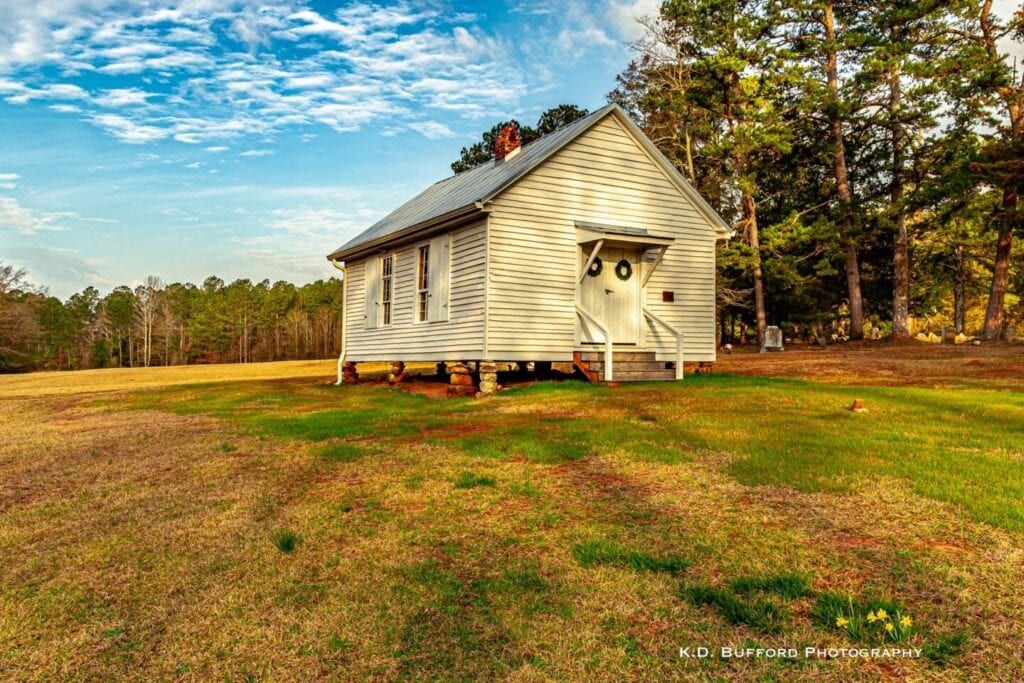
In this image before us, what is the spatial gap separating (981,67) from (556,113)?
2096 centimetres

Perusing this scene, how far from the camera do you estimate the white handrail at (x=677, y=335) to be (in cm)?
1621

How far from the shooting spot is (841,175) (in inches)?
1180

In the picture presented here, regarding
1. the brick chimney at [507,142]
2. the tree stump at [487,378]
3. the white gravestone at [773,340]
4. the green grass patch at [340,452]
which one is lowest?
the green grass patch at [340,452]

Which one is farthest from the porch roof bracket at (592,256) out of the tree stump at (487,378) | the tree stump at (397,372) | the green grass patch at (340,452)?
the green grass patch at (340,452)

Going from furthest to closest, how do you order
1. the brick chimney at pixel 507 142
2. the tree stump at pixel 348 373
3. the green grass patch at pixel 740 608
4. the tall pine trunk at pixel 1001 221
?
the tall pine trunk at pixel 1001 221, the tree stump at pixel 348 373, the brick chimney at pixel 507 142, the green grass patch at pixel 740 608

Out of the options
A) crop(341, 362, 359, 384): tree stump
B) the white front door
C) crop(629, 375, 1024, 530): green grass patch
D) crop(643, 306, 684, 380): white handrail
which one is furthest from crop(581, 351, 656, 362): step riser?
crop(341, 362, 359, 384): tree stump

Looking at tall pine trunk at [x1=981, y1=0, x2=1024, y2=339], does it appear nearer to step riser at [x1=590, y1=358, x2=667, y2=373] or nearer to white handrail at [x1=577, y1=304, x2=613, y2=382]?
step riser at [x1=590, y1=358, x2=667, y2=373]

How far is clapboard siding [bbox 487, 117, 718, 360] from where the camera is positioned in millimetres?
14859

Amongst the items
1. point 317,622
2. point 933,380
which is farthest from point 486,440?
point 933,380

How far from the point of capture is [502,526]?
5.53m

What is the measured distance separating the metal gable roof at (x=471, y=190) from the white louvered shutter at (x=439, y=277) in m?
0.59

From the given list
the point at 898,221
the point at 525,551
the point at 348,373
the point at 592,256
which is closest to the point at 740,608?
the point at 525,551

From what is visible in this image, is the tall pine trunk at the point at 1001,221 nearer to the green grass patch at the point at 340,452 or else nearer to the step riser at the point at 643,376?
the step riser at the point at 643,376

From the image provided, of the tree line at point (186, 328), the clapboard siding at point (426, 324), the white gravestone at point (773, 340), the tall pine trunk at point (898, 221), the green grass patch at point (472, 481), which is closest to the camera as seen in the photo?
the green grass patch at point (472, 481)
